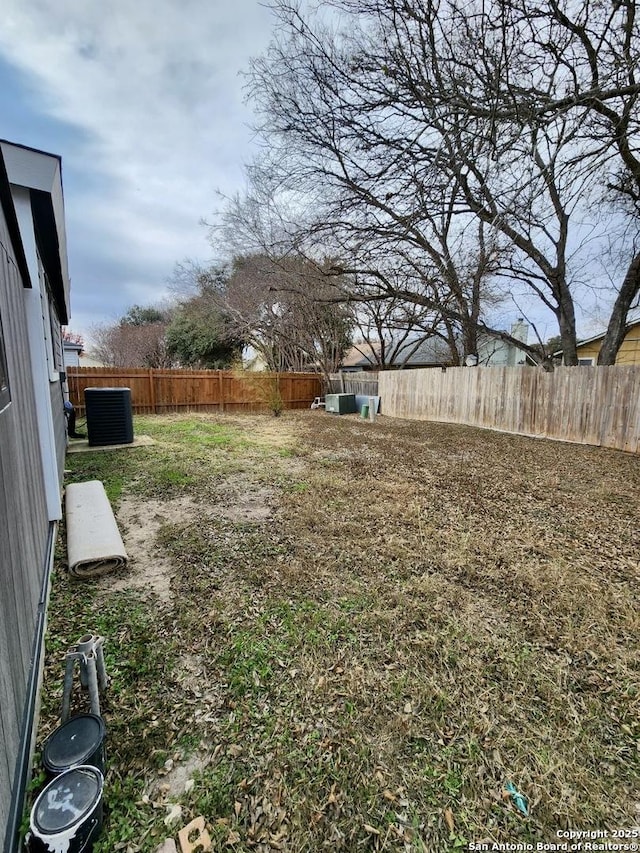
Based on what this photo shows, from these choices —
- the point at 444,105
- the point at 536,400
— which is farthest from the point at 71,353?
the point at 536,400

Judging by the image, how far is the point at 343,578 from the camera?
8.59ft

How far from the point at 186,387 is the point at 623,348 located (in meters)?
16.5

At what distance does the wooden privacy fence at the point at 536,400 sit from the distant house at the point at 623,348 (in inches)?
267

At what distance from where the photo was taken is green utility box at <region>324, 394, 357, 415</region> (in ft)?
42.0

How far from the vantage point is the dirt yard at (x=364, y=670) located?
124 centimetres

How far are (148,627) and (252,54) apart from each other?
22.3 ft

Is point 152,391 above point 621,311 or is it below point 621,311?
below

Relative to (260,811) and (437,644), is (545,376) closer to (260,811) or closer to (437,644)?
(437,644)

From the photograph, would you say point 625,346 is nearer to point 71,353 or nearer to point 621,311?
point 621,311

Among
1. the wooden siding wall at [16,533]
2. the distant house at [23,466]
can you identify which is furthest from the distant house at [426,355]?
the wooden siding wall at [16,533]

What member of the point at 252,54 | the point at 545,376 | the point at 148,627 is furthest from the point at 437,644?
the point at 545,376

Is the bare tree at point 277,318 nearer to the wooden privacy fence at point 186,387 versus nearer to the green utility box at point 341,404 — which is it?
the green utility box at point 341,404

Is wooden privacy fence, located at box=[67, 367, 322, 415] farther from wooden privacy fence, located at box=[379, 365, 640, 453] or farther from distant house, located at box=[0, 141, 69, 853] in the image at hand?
distant house, located at box=[0, 141, 69, 853]

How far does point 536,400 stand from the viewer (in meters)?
8.31
